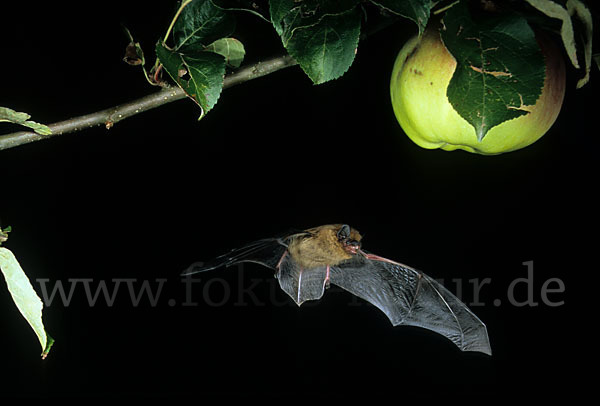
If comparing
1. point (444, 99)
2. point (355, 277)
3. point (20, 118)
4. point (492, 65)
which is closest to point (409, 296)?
point (355, 277)

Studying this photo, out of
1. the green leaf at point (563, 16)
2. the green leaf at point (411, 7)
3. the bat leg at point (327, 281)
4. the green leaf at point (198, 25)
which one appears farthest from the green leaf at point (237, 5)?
the bat leg at point (327, 281)

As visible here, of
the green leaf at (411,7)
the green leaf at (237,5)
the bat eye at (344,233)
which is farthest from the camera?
the bat eye at (344,233)

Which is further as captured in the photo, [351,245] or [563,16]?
[351,245]

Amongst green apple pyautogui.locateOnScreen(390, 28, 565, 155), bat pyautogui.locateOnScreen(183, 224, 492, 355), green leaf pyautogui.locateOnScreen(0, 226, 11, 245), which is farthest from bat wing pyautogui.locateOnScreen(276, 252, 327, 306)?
green leaf pyautogui.locateOnScreen(0, 226, 11, 245)

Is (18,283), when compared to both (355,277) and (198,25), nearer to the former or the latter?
(198,25)

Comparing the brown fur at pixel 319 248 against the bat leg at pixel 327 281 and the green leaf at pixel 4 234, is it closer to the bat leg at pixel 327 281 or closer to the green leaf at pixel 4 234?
the bat leg at pixel 327 281

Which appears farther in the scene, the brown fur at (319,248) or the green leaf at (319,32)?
the brown fur at (319,248)
